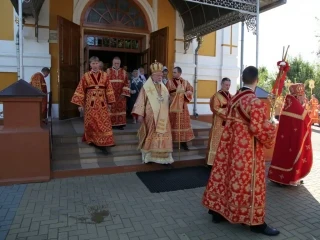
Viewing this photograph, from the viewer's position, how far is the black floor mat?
5098 millimetres

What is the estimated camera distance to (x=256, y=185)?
3471 mm

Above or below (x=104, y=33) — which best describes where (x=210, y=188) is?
below

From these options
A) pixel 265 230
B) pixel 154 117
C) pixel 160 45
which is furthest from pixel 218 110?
pixel 160 45

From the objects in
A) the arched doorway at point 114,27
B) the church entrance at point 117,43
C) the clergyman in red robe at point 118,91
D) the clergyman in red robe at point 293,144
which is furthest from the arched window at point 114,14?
the clergyman in red robe at point 293,144

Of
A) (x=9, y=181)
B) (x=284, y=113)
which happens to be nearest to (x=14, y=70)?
(x=9, y=181)

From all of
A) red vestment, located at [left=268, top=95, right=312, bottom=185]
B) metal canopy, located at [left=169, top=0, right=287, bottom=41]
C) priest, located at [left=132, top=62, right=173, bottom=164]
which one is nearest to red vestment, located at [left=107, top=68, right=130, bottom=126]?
priest, located at [left=132, top=62, right=173, bottom=164]

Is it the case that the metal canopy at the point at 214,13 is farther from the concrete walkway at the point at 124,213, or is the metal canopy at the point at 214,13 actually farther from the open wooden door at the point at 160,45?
the concrete walkway at the point at 124,213

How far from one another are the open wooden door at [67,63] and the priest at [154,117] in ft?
10.4

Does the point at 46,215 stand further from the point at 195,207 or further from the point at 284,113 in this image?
the point at 284,113

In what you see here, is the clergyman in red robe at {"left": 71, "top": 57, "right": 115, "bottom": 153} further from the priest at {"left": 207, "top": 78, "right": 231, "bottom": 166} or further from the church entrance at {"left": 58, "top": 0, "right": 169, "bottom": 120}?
the church entrance at {"left": 58, "top": 0, "right": 169, "bottom": 120}

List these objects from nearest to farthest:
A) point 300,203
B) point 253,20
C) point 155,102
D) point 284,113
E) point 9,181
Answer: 1. point 300,203
2. point 9,181
3. point 284,113
4. point 155,102
5. point 253,20

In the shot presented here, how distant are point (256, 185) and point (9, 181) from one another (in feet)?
13.0

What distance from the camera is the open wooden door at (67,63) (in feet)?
25.3

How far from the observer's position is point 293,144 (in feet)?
17.1
